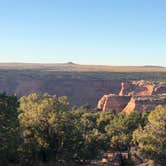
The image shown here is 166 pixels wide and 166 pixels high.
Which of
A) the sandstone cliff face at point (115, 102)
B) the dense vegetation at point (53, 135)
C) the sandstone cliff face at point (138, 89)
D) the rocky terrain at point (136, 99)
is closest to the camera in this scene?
the dense vegetation at point (53, 135)

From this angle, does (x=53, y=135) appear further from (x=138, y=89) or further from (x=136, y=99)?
(x=138, y=89)

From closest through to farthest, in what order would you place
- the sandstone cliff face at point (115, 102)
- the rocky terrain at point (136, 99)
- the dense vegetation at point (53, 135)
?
the dense vegetation at point (53, 135) < the rocky terrain at point (136, 99) < the sandstone cliff face at point (115, 102)

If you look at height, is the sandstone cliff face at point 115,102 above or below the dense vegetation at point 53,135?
below

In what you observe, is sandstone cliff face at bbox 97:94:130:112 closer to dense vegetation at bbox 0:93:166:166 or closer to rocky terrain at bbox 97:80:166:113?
rocky terrain at bbox 97:80:166:113

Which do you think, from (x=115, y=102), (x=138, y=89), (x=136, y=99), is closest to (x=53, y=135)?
(x=136, y=99)

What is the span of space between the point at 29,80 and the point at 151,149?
99.0 m

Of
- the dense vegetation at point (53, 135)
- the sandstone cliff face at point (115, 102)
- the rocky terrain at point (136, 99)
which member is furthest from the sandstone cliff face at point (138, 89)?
the dense vegetation at point (53, 135)

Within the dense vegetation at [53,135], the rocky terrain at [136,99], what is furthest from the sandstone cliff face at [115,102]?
the dense vegetation at [53,135]

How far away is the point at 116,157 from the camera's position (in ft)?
139

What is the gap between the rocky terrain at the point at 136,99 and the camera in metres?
85.8

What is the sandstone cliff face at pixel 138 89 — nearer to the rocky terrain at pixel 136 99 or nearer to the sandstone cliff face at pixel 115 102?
the rocky terrain at pixel 136 99

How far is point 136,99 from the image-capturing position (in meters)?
88.6

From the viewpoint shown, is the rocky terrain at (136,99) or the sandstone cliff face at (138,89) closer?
the rocky terrain at (136,99)

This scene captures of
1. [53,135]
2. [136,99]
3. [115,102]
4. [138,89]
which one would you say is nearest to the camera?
[53,135]
